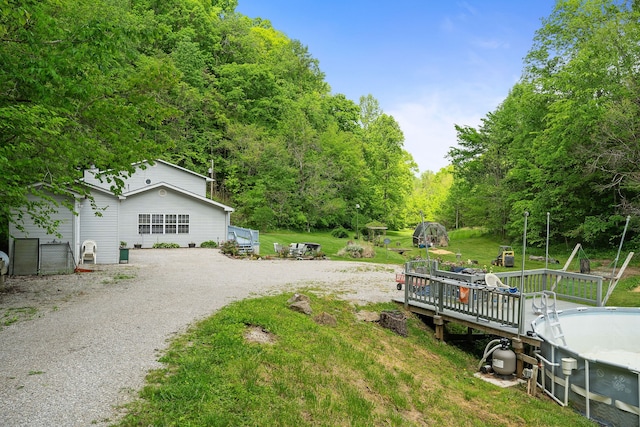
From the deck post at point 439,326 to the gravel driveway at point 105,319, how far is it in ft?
6.96

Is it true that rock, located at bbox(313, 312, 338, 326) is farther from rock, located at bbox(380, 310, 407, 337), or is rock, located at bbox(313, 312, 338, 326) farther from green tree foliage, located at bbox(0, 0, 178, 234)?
green tree foliage, located at bbox(0, 0, 178, 234)

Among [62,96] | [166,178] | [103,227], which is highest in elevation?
[166,178]

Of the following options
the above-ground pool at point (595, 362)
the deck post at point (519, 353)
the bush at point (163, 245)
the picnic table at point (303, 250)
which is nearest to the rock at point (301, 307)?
the deck post at point (519, 353)

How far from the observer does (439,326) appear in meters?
9.80

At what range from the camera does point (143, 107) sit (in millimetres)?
9562

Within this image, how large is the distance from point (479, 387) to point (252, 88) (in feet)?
133

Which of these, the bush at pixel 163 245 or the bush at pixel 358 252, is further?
the bush at pixel 163 245

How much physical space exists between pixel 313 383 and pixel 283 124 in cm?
3884

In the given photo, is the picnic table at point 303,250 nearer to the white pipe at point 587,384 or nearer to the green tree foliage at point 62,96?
the green tree foliage at point 62,96

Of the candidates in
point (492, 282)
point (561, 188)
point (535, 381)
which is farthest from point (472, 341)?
point (561, 188)

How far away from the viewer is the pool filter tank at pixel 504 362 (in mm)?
7938

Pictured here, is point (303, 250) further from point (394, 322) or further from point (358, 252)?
point (394, 322)

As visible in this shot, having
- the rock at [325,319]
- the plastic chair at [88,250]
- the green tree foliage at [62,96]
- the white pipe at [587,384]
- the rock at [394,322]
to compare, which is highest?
the green tree foliage at [62,96]

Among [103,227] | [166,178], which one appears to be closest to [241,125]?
[166,178]
